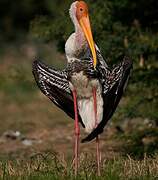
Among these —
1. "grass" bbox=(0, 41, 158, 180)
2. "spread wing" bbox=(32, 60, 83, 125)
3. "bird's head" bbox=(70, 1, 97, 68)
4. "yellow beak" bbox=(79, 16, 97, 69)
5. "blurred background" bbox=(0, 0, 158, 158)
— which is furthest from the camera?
"blurred background" bbox=(0, 0, 158, 158)

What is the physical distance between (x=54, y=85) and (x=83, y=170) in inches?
45.7

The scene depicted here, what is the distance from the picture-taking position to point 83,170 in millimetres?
9016

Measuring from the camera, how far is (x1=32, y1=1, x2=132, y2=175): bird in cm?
918

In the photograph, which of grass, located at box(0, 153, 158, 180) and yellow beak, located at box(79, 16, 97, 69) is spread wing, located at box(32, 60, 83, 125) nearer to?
yellow beak, located at box(79, 16, 97, 69)

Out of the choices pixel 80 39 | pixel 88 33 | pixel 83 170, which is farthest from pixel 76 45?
pixel 83 170

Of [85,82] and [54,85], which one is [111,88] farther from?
[54,85]

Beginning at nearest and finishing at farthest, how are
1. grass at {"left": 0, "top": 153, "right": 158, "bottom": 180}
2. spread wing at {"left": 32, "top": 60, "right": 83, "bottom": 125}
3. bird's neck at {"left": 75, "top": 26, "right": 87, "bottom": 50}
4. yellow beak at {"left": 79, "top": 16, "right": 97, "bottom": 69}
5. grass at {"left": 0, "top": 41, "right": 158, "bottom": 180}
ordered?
grass at {"left": 0, "top": 153, "right": 158, "bottom": 180} < grass at {"left": 0, "top": 41, "right": 158, "bottom": 180} < yellow beak at {"left": 79, "top": 16, "right": 97, "bottom": 69} < bird's neck at {"left": 75, "top": 26, "right": 87, "bottom": 50} < spread wing at {"left": 32, "top": 60, "right": 83, "bottom": 125}

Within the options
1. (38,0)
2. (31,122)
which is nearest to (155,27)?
(31,122)

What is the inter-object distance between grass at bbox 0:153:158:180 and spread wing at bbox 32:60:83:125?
667 millimetres

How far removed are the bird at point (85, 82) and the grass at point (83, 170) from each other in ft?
0.61

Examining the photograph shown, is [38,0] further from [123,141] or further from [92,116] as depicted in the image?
[92,116]

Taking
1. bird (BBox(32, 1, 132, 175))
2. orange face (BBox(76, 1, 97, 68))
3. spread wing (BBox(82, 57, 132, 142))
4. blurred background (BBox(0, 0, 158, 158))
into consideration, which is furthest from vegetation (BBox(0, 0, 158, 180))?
orange face (BBox(76, 1, 97, 68))

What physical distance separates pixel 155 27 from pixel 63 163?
4052 millimetres

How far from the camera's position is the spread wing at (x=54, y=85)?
9.55m
